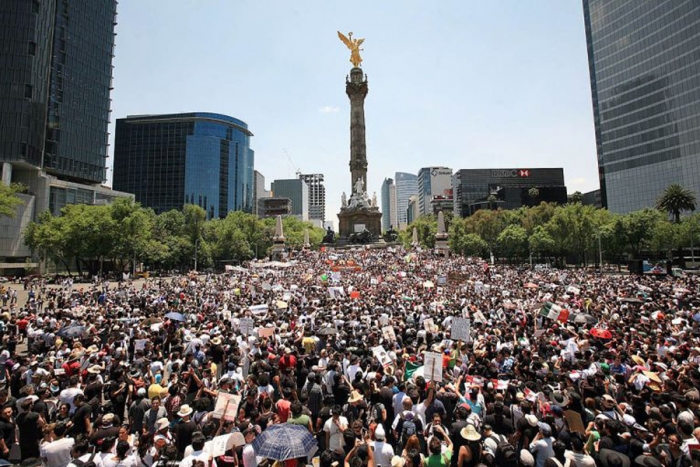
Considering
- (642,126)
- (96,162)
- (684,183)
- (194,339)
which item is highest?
(642,126)

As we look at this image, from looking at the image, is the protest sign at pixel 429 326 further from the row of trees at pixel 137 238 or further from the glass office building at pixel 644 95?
the glass office building at pixel 644 95

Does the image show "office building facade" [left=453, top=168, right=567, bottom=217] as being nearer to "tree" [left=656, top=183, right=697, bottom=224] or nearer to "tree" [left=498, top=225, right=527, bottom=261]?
"tree" [left=498, top=225, right=527, bottom=261]

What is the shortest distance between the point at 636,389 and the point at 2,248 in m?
74.0

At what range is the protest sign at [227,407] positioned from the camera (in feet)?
23.6

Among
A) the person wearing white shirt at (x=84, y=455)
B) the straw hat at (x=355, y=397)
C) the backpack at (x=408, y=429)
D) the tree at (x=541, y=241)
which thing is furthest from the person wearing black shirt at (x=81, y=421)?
the tree at (x=541, y=241)

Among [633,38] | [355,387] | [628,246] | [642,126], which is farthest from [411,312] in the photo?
[633,38]

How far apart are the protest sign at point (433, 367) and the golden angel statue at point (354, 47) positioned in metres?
95.9

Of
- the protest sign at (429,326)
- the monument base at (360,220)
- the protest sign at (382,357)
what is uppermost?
the monument base at (360,220)

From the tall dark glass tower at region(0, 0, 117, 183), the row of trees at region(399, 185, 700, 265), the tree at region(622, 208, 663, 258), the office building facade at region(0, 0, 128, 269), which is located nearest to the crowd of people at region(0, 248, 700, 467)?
the tree at region(622, 208, 663, 258)

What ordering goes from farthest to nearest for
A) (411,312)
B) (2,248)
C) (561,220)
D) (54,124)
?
(54,124), (561,220), (2,248), (411,312)

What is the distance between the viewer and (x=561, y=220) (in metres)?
62.8

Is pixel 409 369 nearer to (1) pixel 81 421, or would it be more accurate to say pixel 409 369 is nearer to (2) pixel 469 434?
(2) pixel 469 434

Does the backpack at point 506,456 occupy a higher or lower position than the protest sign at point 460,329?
lower

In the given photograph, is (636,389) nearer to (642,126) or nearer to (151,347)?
(151,347)
